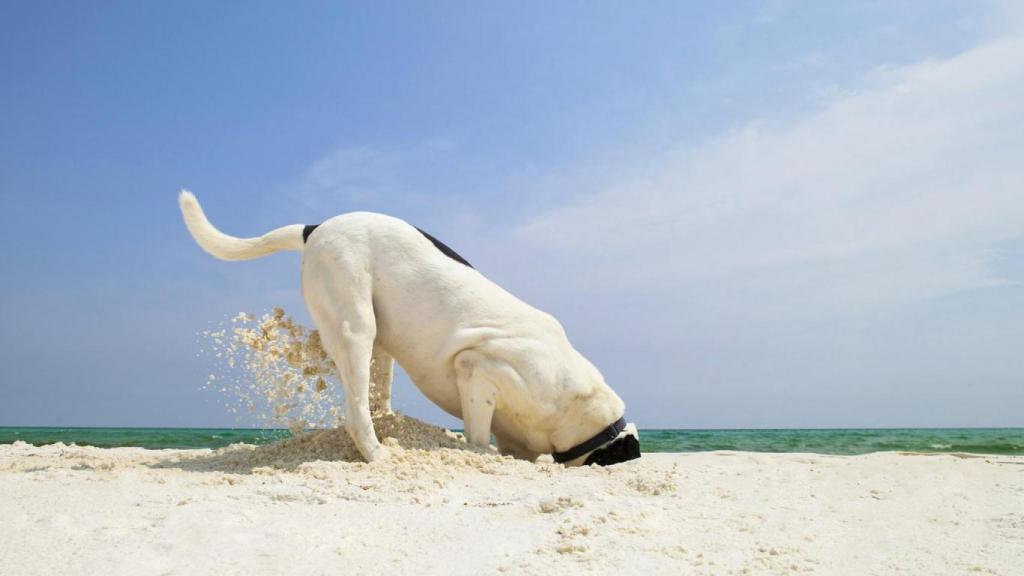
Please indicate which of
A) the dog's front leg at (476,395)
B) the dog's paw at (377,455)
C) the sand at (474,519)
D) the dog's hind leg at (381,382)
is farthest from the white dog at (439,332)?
the sand at (474,519)

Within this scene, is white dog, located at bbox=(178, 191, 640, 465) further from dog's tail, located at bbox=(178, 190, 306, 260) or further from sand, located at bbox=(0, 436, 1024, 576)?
sand, located at bbox=(0, 436, 1024, 576)

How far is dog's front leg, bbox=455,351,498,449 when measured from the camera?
19.0ft

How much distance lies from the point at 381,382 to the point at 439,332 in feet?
3.23

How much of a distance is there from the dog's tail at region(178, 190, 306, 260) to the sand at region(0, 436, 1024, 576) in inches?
70.1

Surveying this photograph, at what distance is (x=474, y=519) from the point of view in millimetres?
3797

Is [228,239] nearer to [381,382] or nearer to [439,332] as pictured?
[381,382]

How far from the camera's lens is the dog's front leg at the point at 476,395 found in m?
5.79

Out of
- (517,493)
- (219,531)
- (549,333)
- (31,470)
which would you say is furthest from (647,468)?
(31,470)

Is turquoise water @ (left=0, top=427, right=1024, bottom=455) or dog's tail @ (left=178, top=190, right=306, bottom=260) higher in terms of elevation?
dog's tail @ (left=178, top=190, right=306, bottom=260)

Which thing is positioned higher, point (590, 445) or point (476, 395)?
point (476, 395)

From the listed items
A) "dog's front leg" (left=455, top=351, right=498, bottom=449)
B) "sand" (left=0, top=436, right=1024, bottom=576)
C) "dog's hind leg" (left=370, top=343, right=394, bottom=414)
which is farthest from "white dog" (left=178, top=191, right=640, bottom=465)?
"sand" (left=0, top=436, right=1024, bottom=576)

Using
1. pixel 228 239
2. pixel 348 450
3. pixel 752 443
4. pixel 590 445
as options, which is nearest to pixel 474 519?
pixel 348 450

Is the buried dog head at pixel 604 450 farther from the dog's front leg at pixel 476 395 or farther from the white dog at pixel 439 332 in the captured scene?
the dog's front leg at pixel 476 395

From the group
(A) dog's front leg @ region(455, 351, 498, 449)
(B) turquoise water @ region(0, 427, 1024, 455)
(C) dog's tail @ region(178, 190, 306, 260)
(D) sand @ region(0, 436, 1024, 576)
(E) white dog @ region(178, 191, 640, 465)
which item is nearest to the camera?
(D) sand @ region(0, 436, 1024, 576)
